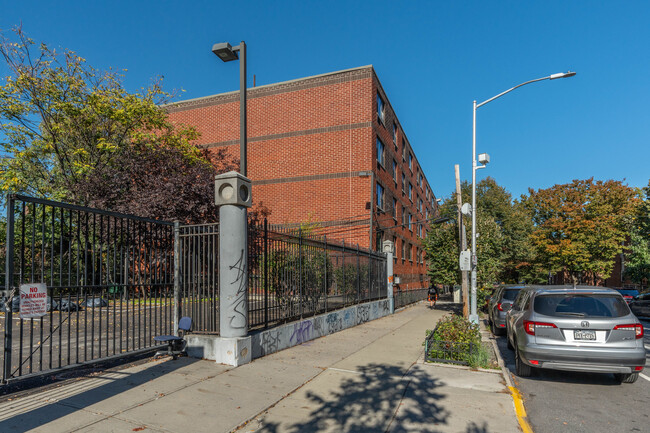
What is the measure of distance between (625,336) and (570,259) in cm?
3612

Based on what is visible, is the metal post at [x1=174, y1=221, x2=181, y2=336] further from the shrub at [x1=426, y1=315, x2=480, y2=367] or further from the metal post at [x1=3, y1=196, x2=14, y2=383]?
the shrub at [x1=426, y1=315, x2=480, y2=367]

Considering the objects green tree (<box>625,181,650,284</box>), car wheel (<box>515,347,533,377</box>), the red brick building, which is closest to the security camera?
the red brick building

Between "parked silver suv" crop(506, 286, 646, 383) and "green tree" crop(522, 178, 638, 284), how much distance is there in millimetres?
34583

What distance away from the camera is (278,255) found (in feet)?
30.9

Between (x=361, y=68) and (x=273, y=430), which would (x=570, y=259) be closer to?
(x=361, y=68)

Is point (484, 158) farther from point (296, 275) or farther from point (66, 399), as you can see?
point (66, 399)

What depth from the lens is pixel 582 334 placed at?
6.41m

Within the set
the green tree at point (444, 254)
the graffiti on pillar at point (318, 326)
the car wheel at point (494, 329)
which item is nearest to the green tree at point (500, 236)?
the green tree at point (444, 254)

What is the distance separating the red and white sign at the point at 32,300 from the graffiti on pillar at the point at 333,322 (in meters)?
7.67

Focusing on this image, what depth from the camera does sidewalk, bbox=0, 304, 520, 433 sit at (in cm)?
463

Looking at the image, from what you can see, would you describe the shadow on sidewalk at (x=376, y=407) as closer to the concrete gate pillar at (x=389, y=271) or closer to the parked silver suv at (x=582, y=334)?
the parked silver suv at (x=582, y=334)

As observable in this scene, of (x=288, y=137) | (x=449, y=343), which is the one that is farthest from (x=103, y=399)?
(x=288, y=137)

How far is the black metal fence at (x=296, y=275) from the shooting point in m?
8.55

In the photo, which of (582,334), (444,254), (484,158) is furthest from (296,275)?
(444,254)
